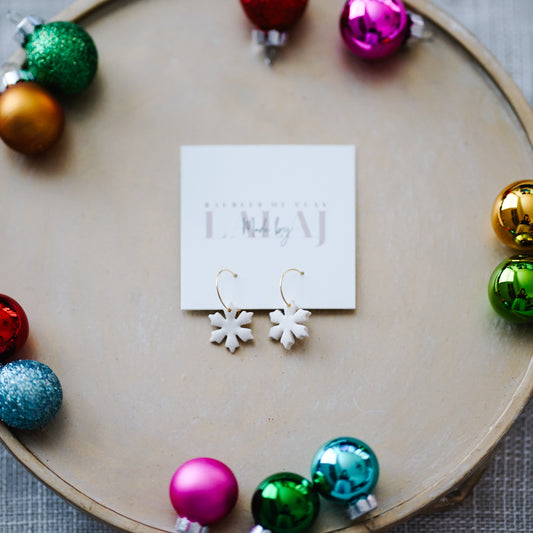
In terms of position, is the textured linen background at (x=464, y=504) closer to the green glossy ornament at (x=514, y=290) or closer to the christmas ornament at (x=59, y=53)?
the green glossy ornament at (x=514, y=290)

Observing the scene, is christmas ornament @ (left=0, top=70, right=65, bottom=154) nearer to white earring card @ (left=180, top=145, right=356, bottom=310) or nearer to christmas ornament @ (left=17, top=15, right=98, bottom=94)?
christmas ornament @ (left=17, top=15, right=98, bottom=94)

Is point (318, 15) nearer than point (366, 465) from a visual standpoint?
No

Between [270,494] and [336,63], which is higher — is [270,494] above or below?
below

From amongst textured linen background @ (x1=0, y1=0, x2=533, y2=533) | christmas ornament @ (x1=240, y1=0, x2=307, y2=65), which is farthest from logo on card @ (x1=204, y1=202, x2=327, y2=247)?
textured linen background @ (x1=0, y1=0, x2=533, y2=533)

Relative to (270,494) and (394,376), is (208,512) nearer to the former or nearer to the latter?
(270,494)

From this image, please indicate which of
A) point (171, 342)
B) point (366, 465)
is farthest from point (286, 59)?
point (366, 465)

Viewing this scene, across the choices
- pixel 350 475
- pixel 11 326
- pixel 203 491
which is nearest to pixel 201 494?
pixel 203 491

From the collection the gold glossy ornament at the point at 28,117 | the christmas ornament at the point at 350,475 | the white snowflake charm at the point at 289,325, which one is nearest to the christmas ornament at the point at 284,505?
the christmas ornament at the point at 350,475

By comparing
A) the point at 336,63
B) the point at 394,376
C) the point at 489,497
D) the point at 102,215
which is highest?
the point at 336,63
